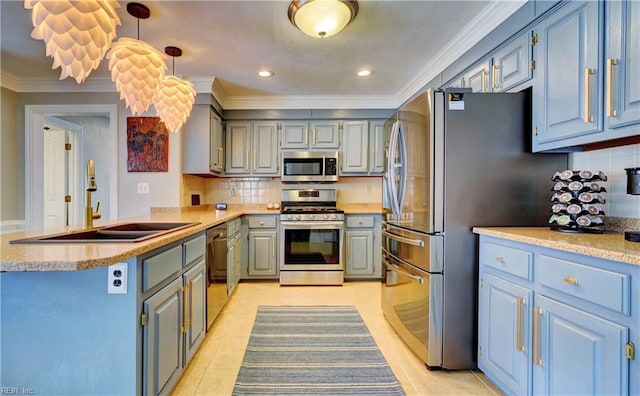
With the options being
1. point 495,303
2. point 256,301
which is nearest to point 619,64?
point 495,303

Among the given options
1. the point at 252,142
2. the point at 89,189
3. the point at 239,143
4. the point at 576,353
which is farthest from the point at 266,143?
the point at 576,353

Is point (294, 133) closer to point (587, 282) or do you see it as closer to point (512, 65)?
point (512, 65)

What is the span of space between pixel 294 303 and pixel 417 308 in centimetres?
142

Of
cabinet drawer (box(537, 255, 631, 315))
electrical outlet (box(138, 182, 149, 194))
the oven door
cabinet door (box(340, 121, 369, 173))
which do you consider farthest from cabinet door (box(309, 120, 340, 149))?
cabinet drawer (box(537, 255, 631, 315))

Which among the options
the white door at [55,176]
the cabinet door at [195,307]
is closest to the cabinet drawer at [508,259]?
the cabinet door at [195,307]

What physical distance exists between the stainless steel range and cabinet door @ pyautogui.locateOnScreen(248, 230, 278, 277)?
141 mm

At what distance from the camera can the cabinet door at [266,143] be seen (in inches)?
150

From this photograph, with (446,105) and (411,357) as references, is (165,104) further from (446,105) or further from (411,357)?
(411,357)

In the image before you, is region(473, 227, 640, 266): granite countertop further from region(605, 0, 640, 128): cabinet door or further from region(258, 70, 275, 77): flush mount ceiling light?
region(258, 70, 275, 77): flush mount ceiling light

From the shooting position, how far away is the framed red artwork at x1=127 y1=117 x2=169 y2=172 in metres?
3.13

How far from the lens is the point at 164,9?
76.4 inches

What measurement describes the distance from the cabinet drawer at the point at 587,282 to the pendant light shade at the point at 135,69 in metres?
2.26

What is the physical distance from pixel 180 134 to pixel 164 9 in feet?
4.86

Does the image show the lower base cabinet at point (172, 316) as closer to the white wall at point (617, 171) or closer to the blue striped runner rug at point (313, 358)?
the blue striped runner rug at point (313, 358)
